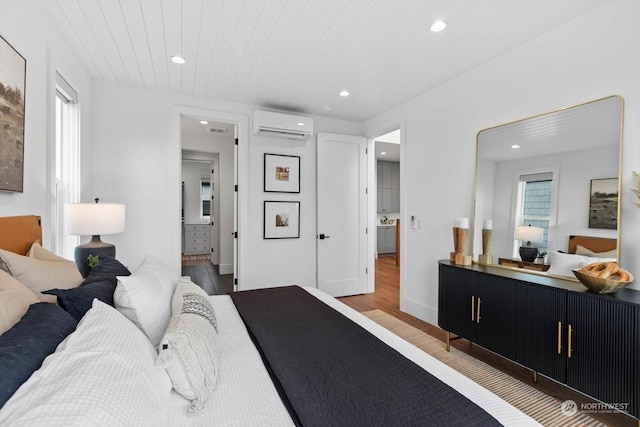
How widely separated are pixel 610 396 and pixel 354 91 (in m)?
3.22

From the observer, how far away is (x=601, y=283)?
175 centimetres

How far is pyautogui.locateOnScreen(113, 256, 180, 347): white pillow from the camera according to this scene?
1259 mm

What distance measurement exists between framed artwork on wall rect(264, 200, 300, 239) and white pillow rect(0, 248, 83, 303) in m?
2.57

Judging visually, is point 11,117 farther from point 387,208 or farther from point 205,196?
point 387,208

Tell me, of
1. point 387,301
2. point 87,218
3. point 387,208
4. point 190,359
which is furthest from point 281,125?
point 387,208

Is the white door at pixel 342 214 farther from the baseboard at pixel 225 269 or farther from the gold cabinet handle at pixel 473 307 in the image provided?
the baseboard at pixel 225 269

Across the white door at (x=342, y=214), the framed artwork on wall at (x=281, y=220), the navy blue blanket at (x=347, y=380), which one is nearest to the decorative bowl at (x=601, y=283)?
the navy blue blanket at (x=347, y=380)

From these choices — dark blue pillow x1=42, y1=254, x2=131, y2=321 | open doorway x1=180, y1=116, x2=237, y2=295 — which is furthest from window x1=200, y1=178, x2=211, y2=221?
dark blue pillow x1=42, y1=254, x2=131, y2=321

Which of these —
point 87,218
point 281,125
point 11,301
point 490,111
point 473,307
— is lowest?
point 473,307

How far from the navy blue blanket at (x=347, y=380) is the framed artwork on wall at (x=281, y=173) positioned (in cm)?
245

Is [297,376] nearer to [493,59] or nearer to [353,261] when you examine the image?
[493,59]

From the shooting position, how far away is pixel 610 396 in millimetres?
1648

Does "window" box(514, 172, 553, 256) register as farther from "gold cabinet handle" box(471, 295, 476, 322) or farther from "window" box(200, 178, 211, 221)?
"window" box(200, 178, 211, 221)

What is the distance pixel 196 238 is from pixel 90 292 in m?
7.06
